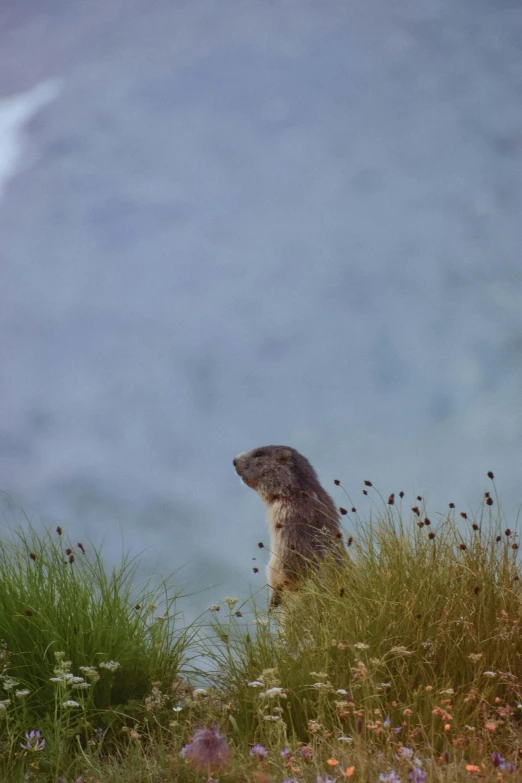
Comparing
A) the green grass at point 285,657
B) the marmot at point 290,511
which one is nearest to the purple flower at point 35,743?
the green grass at point 285,657

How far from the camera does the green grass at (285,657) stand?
5.57 metres

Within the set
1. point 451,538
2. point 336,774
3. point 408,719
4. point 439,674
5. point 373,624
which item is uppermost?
point 451,538

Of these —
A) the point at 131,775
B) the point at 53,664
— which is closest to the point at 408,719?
the point at 131,775

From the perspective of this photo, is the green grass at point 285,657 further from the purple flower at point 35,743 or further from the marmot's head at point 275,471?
the marmot's head at point 275,471

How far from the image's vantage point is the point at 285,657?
627 centimetres

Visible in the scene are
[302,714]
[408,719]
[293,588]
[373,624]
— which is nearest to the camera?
[408,719]

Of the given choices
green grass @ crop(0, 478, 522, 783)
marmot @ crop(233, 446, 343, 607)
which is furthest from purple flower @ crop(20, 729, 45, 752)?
marmot @ crop(233, 446, 343, 607)

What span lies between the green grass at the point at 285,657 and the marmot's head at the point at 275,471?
2.26m

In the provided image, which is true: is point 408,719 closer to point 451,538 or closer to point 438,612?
point 438,612

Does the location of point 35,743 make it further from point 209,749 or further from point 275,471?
point 275,471

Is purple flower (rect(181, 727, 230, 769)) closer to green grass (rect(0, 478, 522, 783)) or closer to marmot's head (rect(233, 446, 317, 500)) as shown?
green grass (rect(0, 478, 522, 783))

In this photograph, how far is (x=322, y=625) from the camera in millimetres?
6672

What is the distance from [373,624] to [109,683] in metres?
2.13

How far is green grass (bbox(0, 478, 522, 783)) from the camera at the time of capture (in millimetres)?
5570
